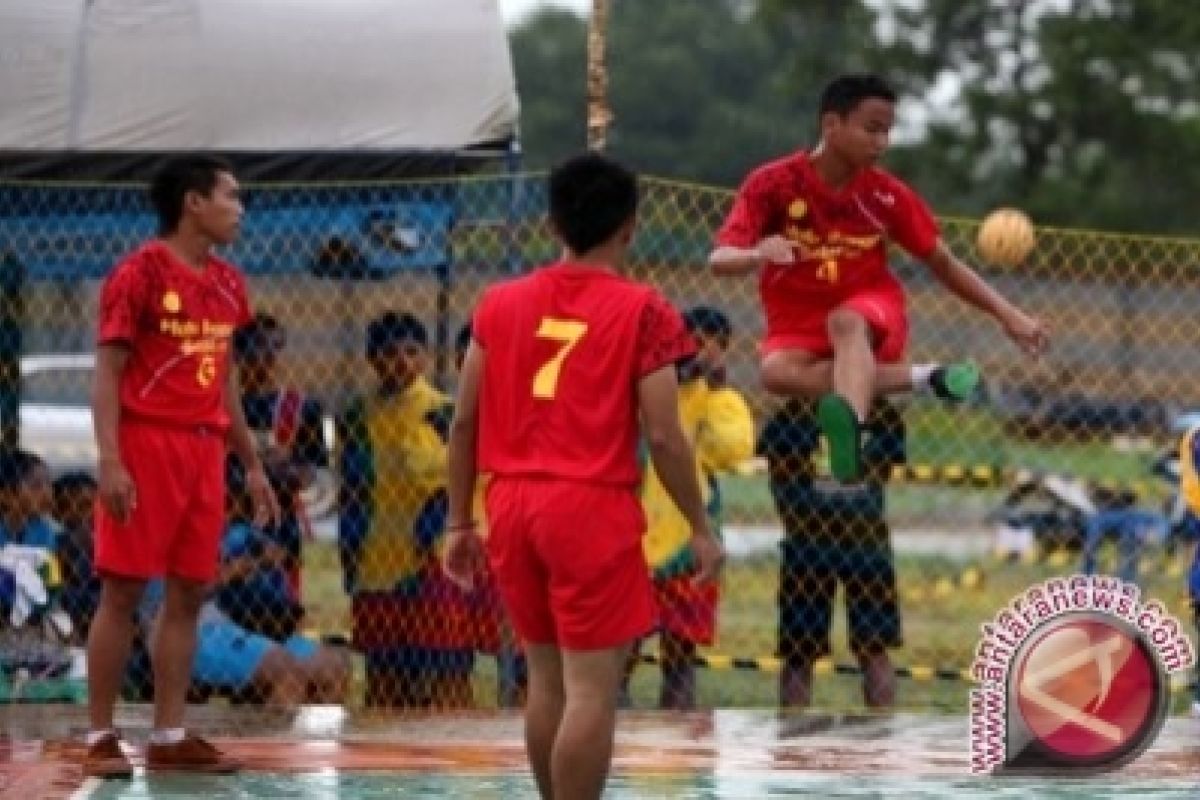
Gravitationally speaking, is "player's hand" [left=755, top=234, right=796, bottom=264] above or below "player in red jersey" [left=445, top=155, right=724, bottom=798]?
above

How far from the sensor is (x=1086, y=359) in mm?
21703

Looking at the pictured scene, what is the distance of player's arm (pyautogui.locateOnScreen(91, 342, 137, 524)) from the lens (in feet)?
39.0

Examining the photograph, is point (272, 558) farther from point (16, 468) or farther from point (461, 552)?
point (461, 552)

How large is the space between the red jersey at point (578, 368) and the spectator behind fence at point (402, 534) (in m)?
5.42

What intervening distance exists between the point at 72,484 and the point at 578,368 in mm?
6429

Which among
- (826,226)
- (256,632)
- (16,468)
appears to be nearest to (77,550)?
(16,468)

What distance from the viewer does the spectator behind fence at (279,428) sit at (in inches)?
607

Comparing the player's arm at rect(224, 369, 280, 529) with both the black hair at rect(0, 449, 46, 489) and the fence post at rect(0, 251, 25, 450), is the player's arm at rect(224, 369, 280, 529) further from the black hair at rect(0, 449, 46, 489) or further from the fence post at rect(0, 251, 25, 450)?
the fence post at rect(0, 251, 25, 450)

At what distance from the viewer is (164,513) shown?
476 inches

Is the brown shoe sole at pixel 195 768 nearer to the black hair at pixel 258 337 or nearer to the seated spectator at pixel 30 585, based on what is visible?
the seated spectator at pixel 30 585

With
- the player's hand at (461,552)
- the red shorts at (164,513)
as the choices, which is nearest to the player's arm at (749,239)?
the red shorts at (164,513)

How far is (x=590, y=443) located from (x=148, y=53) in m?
5.73

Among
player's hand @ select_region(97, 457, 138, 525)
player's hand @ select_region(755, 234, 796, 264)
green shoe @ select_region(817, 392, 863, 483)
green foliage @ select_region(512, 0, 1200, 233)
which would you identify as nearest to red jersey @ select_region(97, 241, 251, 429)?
player's hand @ select_region(97, 457, 138, 525)

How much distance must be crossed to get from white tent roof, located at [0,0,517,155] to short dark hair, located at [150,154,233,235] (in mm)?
2728
